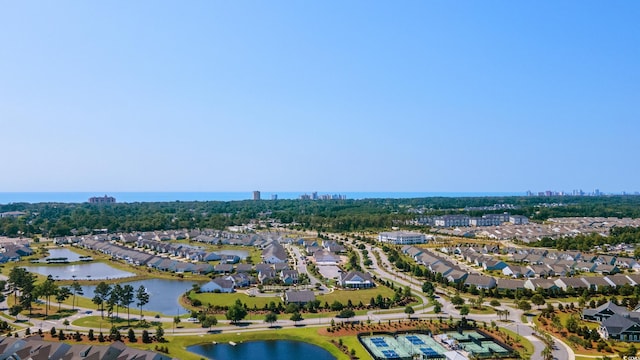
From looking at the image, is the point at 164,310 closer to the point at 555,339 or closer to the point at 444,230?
the point at 555,339

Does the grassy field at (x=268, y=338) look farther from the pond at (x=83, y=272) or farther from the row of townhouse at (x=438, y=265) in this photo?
the pond at (x=83, y=272)

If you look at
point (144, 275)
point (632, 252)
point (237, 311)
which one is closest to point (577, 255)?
point (632, 252)

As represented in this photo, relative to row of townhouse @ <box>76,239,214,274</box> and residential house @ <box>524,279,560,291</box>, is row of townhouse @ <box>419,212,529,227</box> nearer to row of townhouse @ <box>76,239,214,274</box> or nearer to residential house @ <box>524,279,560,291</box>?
residential house @ <box>524,279,560,291</box>

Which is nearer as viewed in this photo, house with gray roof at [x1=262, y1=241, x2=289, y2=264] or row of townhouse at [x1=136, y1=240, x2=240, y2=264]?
house with gray roof at [x1=262, y1=241, x2=289, y2=264]

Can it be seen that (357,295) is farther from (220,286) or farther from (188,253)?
(188,253)

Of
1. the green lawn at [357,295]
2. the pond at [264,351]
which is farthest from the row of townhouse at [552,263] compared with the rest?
the pond at [264,351]

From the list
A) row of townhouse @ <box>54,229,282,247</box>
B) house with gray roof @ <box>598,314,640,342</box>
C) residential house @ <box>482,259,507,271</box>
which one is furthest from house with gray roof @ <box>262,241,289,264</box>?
house with gray roof @ <box>598,314,640,342</box>
